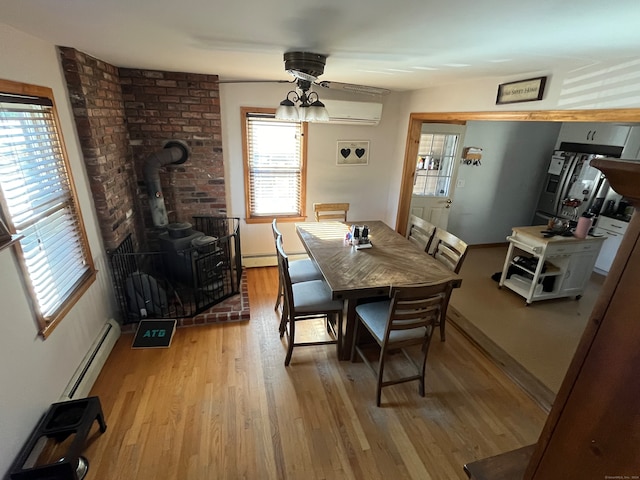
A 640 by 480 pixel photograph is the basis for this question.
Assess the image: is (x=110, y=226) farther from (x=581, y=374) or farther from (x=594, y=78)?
(x=594, y=78)

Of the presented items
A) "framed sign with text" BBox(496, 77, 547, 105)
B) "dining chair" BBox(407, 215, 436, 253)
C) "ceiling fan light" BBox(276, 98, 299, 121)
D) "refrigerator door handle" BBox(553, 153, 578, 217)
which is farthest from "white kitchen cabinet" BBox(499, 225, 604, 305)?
"ceiling fan light" BBox(276, 98, 299, 121)

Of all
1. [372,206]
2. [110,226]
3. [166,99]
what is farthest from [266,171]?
[110,226]

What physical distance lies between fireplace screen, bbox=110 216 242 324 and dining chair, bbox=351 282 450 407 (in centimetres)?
158

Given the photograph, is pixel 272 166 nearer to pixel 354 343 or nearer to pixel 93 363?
pixel 354 343

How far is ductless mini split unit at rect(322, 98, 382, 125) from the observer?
3.63m

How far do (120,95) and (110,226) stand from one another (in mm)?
1394

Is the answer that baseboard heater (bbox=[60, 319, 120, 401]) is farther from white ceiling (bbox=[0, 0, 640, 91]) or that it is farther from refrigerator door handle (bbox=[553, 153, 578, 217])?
refrigerator door handle (bbox=[553, 153, 578, 217])

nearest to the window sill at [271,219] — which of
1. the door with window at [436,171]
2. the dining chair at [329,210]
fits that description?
the dining chair at [329,210]

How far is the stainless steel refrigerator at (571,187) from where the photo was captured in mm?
4168

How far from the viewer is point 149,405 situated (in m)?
Answer: 2.16

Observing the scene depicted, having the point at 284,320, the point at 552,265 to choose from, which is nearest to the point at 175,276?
the point at 284,320

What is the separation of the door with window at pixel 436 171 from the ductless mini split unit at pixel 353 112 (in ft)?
2.15

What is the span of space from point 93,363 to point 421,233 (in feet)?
10.1

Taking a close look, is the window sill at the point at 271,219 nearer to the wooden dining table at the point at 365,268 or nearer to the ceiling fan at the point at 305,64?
the wooden dining table at the point at 365,268
